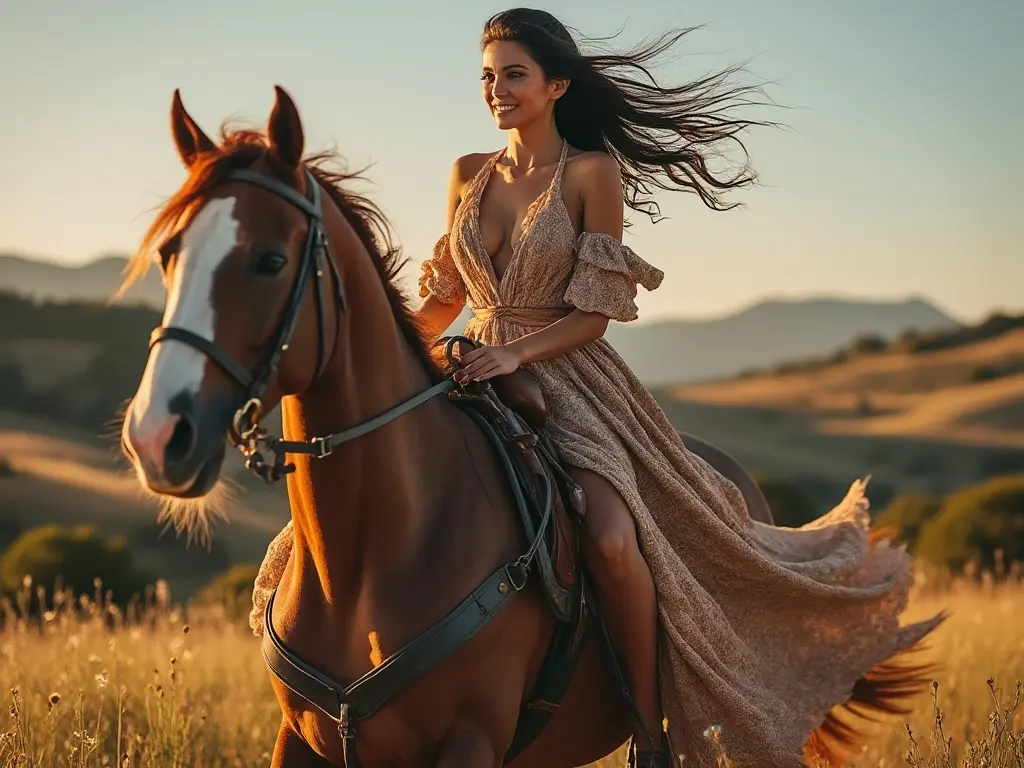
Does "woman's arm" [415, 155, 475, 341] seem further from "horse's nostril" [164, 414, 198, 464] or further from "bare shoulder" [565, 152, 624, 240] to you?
"horse's nostril" [164, 414, 198, 464]

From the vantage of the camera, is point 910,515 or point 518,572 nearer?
point 518,572

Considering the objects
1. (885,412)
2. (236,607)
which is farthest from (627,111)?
(885,412)

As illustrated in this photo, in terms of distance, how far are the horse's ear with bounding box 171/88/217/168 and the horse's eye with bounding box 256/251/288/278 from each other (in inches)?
18.5

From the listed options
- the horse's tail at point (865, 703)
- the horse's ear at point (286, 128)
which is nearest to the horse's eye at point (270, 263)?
the horse's ear at point (286, 128)

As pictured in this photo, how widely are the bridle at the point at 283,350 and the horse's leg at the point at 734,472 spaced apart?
2.31 metres

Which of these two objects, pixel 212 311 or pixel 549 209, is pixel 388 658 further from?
pixel 549 209

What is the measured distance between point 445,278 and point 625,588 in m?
1.45

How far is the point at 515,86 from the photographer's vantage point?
168 inches

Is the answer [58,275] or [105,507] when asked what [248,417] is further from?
[58,275]

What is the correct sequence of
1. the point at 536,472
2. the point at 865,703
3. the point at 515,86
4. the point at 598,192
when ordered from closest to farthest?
the point at 536,472, the point at 598,192, the point at 515,86, the point at 865,703

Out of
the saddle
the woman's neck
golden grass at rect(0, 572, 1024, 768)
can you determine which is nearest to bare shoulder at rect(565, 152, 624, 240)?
the woman's neck

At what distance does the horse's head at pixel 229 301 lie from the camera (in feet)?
8.57

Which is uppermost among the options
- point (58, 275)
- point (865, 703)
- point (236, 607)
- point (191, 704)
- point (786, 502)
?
point (865, 703)

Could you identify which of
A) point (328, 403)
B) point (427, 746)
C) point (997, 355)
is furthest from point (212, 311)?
point (997, 355)
